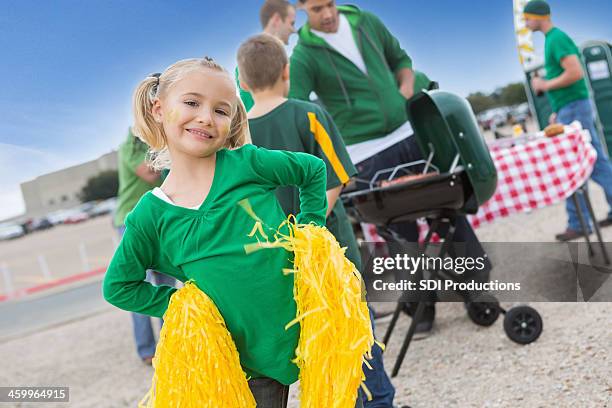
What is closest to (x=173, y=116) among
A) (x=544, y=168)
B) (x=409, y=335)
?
(x=409, y=335)

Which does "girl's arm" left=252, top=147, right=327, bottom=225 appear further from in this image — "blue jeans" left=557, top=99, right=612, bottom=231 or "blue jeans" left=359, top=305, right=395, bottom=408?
"blue jeans" left=557, top=99, right=612, bottom=231

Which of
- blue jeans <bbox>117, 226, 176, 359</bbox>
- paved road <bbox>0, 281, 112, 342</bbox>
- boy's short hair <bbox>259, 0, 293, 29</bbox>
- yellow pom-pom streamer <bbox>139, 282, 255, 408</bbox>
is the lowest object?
paved road <bbox>0, 281, 112, 342</bbox>

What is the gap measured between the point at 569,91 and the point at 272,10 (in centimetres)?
216

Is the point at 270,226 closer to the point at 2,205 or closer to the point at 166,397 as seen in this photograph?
the point at 166,397

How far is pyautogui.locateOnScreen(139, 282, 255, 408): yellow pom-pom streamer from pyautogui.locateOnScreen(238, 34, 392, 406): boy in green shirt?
2.04ft

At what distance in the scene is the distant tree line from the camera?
3002 mm

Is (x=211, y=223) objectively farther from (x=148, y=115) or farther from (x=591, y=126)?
(x=591, y=126)

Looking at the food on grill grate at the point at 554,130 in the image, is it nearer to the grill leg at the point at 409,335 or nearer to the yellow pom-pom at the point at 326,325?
the grill leg at the point at 409,335

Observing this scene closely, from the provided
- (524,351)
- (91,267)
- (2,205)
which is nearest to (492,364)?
(524,351)

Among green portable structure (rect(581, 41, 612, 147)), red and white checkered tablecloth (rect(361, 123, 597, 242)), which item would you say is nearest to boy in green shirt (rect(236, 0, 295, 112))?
red and white checkered tablecloth (rect(361, 123, 597, 242))

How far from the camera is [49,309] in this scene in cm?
713

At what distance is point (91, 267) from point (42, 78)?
1003cm

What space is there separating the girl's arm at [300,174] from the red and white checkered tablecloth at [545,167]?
1.97 m

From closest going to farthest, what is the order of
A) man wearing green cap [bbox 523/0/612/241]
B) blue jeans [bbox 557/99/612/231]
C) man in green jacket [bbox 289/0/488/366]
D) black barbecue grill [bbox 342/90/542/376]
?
black barbecue grill [bbox 342/90/542/376] → man in green jacket [bbox 289/0/488/366] → man wearing green cap [bbox 523/0/612/241] → blue jeans [bbox 557/99/612/231]
